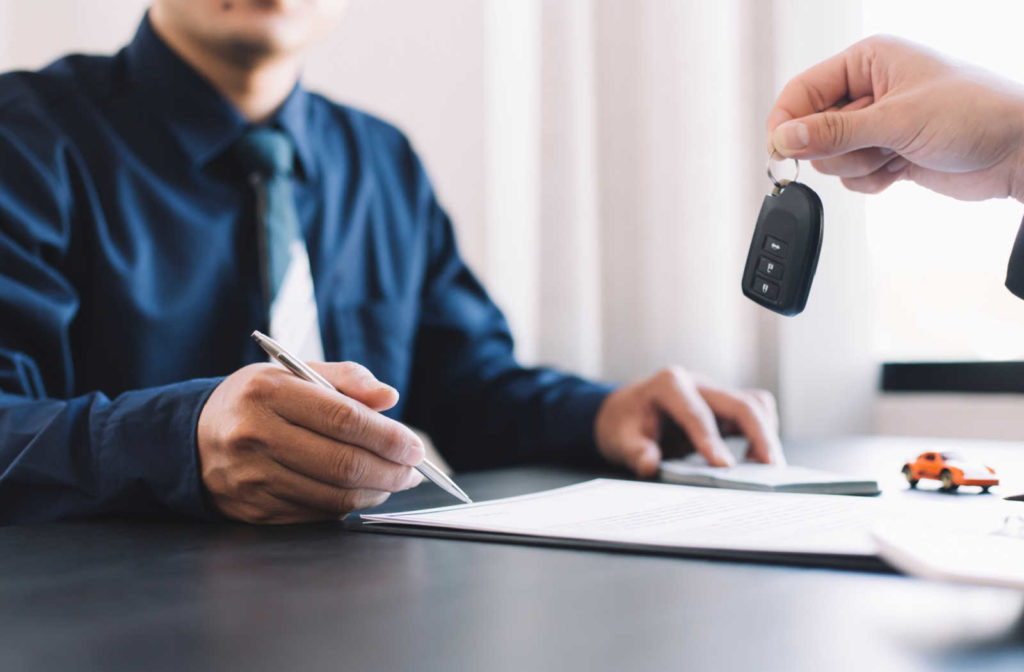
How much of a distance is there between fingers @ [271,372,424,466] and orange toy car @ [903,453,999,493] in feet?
1.47

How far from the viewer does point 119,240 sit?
1024 mm

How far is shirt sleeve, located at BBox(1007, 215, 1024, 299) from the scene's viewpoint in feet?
2.26

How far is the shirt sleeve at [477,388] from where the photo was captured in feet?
3.44

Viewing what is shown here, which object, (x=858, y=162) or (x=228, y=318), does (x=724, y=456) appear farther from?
(x=228, y=318)

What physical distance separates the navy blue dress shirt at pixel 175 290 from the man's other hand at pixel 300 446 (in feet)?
0.12

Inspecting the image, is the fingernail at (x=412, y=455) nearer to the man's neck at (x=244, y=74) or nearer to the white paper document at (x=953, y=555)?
the white paper document at (x=953, y=555)

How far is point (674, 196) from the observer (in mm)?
1630

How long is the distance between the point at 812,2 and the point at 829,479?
1.08 meters

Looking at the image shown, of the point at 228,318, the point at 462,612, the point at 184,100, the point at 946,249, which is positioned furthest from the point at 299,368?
the point at 946,249

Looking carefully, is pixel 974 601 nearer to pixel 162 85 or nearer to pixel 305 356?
pixel 305 356

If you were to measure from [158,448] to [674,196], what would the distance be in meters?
1.22

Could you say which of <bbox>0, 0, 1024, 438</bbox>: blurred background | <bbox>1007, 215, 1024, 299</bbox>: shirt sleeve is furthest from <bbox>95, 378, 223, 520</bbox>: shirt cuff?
<bbox>0, 0, 1024, 438</bbox>: blurred background

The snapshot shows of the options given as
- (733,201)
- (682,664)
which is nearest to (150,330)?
(682,664)

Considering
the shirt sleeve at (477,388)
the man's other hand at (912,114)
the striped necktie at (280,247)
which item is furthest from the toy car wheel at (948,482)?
the striped necktie at (280,247)
